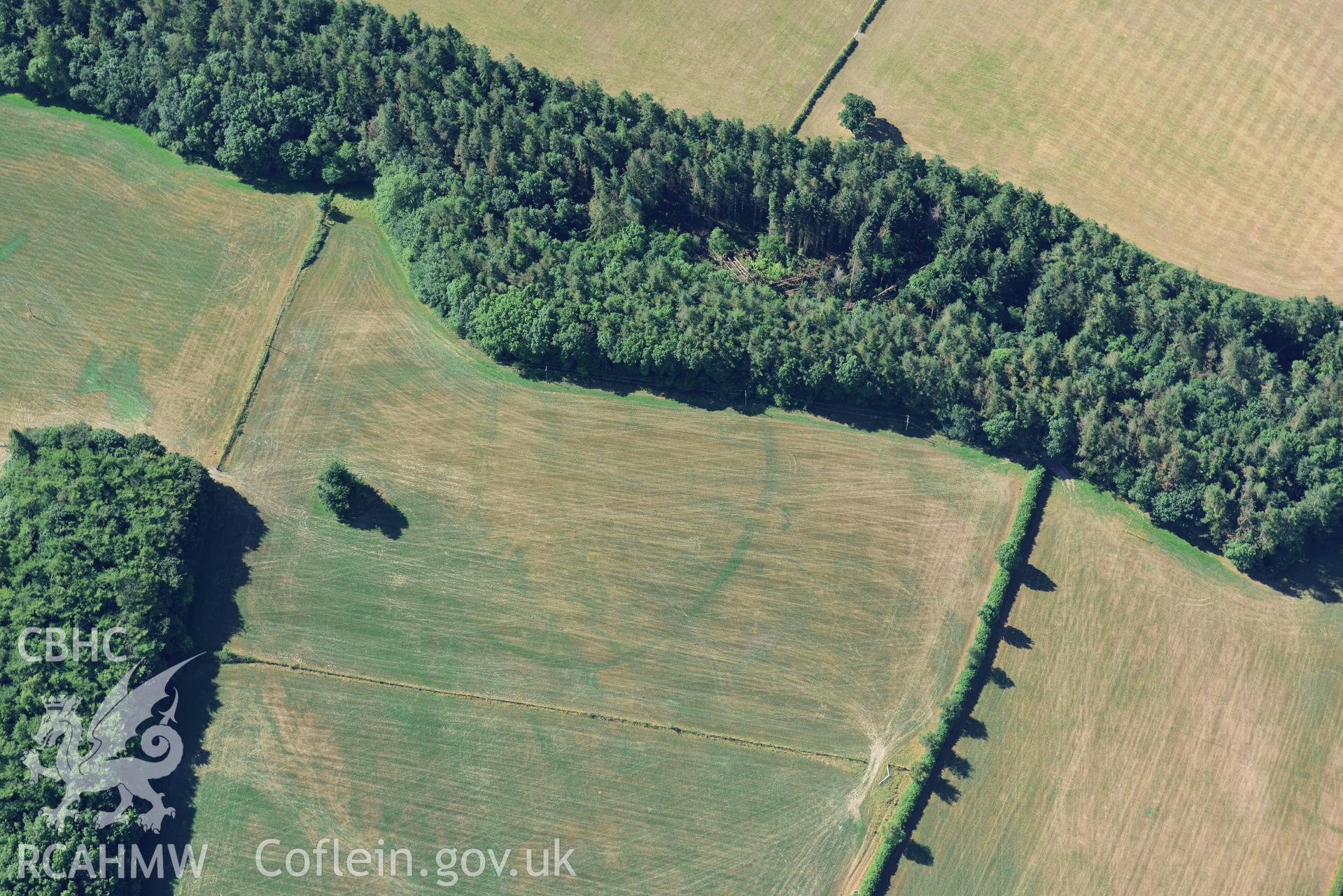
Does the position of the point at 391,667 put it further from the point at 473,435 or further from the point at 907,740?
the point at 907,740

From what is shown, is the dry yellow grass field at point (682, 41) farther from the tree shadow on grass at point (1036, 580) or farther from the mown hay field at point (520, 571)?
the tree shadow on grass at point (1036, 580)

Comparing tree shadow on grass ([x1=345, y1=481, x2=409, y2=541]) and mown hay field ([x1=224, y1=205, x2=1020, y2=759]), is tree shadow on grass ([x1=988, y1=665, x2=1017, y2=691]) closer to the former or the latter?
mown hay field ([x1=224, y1=205, x2=1020, y2=759])

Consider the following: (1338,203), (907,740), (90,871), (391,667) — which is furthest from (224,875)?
(1338,203)

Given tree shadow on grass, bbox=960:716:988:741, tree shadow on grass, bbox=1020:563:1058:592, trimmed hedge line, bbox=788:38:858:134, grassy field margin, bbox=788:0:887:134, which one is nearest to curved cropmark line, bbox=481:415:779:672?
tree shadow on grass, bbox=1020:563:1058:592

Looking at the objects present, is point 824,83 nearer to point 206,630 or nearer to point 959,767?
point 959,767

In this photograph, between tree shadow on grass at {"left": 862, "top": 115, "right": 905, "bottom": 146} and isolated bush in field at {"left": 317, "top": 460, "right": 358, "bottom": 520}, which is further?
tree shadow on grass at {"left": 862, "top": 115, "right": 905, "bottom": 146}

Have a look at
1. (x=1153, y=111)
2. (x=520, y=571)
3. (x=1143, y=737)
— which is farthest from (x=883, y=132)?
(x=1143, y=737)
